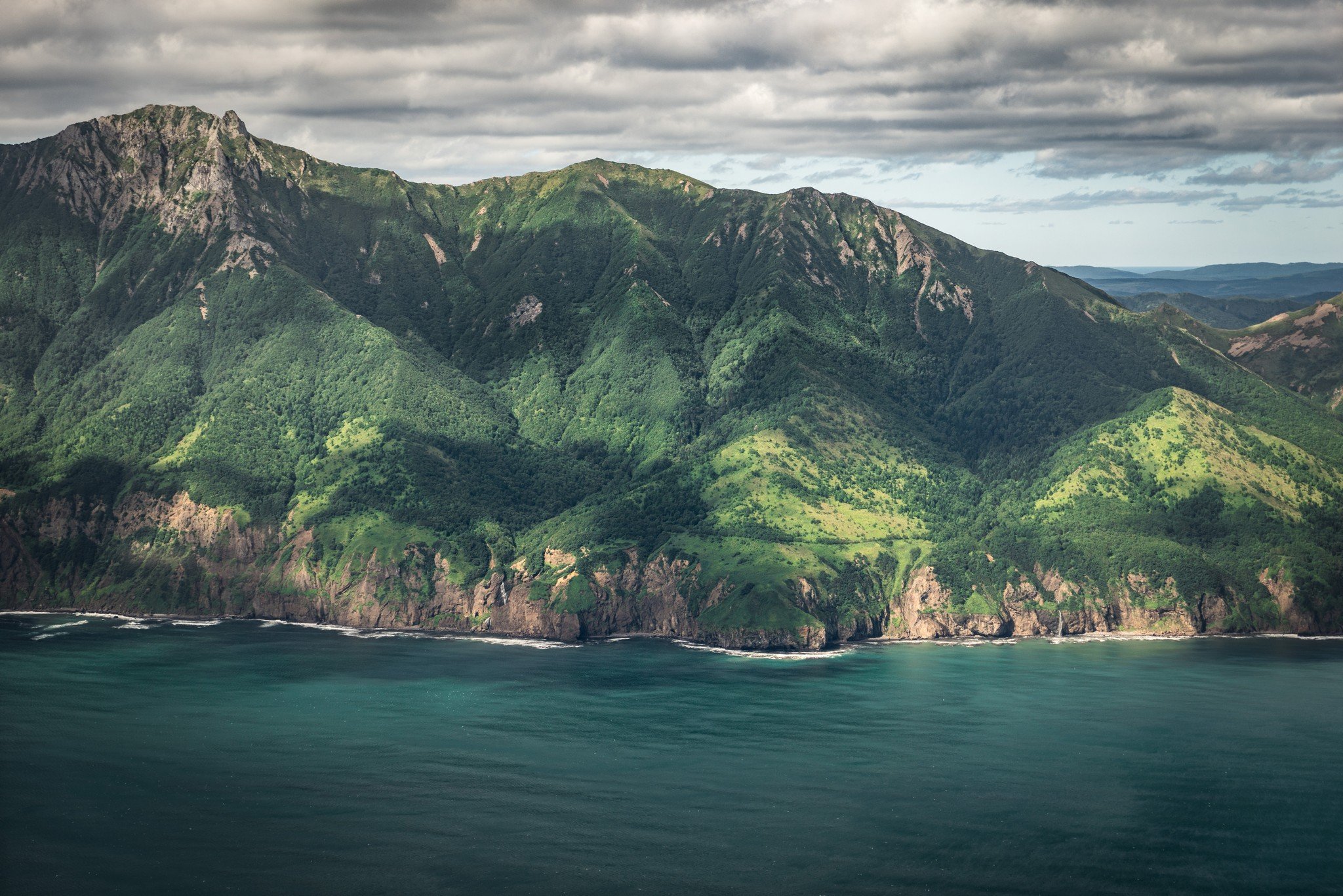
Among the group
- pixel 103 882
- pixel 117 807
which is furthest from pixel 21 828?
pixel 103 882

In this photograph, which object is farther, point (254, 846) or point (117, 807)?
point (117, 807)

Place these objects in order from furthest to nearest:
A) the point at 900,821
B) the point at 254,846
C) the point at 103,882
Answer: the point at 900,821, the point at 254,846, the point at 103,882

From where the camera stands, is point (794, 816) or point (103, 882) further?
point (794, 816)

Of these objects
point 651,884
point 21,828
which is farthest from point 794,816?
point 21,828

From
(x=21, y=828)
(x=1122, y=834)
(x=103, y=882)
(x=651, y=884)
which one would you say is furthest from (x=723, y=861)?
(x=21, y=828)

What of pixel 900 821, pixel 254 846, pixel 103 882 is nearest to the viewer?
pixel 103 882

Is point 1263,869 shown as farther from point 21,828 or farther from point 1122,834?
point 21,828

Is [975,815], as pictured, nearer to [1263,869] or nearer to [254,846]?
[1263,869]

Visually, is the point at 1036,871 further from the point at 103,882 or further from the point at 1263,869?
the point at 103,882
